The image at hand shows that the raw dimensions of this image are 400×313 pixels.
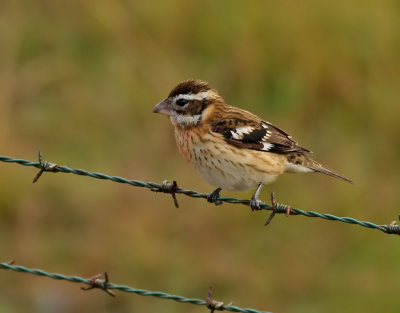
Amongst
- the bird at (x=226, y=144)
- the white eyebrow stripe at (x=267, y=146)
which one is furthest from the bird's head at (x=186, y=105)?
the white eyebrow stripe at (x=267, y=146)

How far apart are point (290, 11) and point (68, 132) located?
3.47m

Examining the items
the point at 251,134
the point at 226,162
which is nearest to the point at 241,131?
the point at 251,134

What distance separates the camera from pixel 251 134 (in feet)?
22.4

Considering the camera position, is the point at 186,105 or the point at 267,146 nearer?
the point at 267,146

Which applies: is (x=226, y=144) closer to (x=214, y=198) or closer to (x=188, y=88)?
(x=214, y=198)

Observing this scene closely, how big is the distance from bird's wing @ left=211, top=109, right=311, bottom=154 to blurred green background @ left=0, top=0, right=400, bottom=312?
2145 millimetres

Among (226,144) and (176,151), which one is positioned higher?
(176,151)

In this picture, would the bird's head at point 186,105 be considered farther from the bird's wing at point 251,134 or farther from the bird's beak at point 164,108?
the bird's wing at point 251,134

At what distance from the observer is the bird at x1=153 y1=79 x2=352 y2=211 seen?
21.6ft

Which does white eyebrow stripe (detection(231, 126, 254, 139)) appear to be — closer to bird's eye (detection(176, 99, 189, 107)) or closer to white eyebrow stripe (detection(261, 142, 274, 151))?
white eyebrow stripe (detection(261, 142, 274, 151))

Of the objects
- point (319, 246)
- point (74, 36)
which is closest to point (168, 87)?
point (74, 36)

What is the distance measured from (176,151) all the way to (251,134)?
14.0ft

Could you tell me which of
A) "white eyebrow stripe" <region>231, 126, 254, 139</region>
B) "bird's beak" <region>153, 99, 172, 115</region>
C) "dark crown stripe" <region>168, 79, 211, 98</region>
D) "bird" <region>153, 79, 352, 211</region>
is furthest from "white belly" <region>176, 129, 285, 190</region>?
"dark crown stripe" <region>168, 79, 211, 98</region>

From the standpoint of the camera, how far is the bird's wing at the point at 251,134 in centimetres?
673
